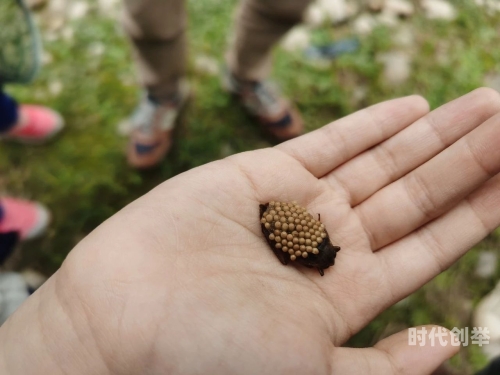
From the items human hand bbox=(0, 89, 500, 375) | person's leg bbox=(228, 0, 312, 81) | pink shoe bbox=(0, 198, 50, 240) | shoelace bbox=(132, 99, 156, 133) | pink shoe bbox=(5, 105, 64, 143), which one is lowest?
pink shoe bbox=(0, 198, 50, 240)

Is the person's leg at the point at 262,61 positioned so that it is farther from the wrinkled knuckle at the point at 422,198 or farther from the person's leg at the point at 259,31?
the wrinkled knuckle at the point at 422,198

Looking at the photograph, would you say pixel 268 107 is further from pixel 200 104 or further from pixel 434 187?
pixel 434 187

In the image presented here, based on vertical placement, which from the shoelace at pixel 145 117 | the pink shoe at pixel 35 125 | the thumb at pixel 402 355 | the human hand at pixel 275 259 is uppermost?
the human hand at pixel 275 259

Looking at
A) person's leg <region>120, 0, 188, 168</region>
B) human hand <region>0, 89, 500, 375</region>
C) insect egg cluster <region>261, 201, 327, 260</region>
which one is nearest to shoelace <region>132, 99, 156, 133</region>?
person's leg <region>120, 0, 188, 168</region>

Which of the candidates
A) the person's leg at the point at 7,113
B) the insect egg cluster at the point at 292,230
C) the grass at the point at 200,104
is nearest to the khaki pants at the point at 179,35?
the grass at the point at 200,104

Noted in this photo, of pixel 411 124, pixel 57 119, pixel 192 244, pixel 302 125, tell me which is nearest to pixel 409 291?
pixel 411 124

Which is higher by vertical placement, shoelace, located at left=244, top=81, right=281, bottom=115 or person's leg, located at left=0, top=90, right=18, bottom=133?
shoelace, located at left=244, top=81, right=281, bottom=115

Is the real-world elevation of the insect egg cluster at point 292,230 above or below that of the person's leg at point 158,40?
below

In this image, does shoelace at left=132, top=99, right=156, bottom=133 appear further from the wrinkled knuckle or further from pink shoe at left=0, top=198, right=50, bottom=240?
the wrinkled knuckle

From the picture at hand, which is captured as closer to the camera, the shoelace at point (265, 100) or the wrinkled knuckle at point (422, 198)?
the wrinkled knuckle at point (422, 198)
